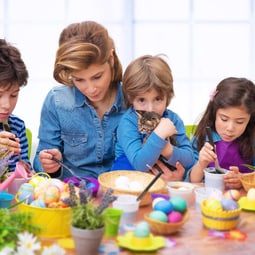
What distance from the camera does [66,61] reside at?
2.02 m

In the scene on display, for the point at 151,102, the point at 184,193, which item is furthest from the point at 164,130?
the point at 184,193

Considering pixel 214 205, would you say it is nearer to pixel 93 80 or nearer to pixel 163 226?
pixel 163 226

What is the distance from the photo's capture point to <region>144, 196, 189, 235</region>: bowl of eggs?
1332 mm

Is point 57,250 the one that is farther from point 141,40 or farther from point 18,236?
point 141,40

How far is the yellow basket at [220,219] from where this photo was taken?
138cm

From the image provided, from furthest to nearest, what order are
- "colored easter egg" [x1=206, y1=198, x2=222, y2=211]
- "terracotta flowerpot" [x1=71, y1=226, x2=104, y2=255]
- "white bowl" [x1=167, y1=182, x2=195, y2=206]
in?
"white bowl" [x1=167, y1=182, x2=195, y2=206] → "colored easter egg" [x1=206, y1=198, x2=222, y2=211] → "terracotta flowerpot" [x1=71, y1=226, x2=104, y2=255]

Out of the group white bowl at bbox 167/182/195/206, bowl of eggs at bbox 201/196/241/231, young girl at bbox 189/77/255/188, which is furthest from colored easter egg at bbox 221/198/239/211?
young girl at bbox 189/77/255/188

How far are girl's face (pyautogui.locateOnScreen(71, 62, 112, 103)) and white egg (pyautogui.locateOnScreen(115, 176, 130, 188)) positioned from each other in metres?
0.55

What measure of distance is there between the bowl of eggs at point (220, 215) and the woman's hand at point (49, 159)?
77cm

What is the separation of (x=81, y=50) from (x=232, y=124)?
776 mm

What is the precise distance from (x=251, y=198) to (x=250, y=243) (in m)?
0.31

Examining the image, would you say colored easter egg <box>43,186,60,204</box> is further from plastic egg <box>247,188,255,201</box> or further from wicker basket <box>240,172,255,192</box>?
wicker basket <box>240,172,255,192</box>

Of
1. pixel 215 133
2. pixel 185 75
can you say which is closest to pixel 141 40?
pixel 185 75

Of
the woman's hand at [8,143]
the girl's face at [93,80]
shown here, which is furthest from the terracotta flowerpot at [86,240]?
the girl's face at [93,80]
